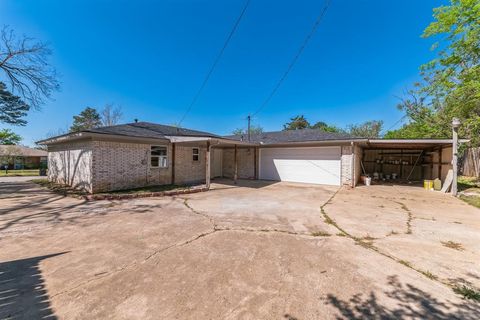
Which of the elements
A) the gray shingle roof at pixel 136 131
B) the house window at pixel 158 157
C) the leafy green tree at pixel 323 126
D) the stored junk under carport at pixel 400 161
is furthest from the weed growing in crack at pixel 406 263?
the leafy green tree at pixel 323 126

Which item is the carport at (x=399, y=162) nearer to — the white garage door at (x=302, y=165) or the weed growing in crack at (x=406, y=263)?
the white garage door at (x=302, y=165)

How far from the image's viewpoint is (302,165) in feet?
41.6

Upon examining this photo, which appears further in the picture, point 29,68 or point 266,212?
point 29,68

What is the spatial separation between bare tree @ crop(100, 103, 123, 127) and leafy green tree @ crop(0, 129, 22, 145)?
11627mm

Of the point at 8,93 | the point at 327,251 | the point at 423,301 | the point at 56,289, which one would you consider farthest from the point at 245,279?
the point at 8,93

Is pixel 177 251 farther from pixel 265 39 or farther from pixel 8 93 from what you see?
pixel 8 93

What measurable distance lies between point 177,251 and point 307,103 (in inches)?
826

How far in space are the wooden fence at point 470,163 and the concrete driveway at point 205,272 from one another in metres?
13.7

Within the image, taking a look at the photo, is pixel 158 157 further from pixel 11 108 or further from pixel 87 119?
pixel 87 119

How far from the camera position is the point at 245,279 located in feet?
8.58

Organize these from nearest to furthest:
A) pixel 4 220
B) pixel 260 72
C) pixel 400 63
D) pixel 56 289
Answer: pixel 56 289 < pixel 4 220 < pixel 400 63 < pixel 260 72

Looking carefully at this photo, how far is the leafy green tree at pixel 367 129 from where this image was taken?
1444 inches

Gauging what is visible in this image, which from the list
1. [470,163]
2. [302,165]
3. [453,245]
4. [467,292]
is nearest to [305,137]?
[302,165]

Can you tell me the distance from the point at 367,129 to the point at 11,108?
161 ft
